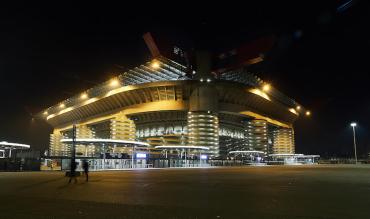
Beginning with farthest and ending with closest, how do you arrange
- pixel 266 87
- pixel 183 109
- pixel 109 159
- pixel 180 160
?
pixel 266 87, pixel 183 109, pixel 180 160, pixel 109 159

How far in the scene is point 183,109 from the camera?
89.2m

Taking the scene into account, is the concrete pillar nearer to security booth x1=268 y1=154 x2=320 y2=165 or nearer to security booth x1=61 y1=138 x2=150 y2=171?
security booth x1=268 y1=154 x2=320 y2=165

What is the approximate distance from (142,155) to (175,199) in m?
41.3

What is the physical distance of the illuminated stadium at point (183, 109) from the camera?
86188mm

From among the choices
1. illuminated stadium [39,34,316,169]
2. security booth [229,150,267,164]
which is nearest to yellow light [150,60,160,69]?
illuminated stadium [39,34,316,169]

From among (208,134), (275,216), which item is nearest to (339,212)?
(275,216)

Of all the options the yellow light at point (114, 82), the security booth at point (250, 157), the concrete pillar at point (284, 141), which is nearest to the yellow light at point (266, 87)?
the security booth at point (250, 157)

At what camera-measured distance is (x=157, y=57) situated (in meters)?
89.6

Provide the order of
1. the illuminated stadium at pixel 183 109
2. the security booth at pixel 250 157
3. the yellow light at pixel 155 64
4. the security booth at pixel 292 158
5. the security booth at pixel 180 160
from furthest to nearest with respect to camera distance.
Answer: the security booth at pixel 292 158 < the yellow light at pixel 155 64 < the security booth at pixel 250 157 < the illuminated stadium at pixel 183 109 < the security booth at pixel 180 160

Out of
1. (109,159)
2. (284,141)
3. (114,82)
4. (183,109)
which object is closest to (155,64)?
(183,109)

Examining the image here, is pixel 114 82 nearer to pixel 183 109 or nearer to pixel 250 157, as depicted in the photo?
pixel 183 109

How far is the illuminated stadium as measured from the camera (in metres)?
86.2

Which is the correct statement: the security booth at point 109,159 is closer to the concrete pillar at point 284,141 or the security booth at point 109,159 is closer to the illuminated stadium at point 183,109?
the illuminated stadium at point 183,109

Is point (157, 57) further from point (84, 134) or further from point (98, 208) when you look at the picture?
point (98, 208)
